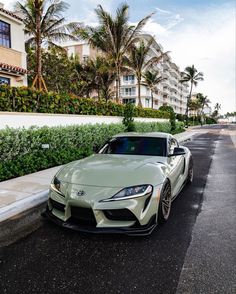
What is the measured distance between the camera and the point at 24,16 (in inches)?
728

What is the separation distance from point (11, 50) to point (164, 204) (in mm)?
15392

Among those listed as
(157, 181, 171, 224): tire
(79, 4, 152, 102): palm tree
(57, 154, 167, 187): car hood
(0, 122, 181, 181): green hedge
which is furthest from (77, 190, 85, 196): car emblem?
(79, 4, 152, 102): palm tree

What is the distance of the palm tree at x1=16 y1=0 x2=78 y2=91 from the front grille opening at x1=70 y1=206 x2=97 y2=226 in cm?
1415

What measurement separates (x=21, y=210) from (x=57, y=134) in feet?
15.3

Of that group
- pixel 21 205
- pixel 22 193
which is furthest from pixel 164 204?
pixel 22 193

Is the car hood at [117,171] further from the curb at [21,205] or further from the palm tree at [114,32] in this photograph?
Answer: the palm tree at [114,32]

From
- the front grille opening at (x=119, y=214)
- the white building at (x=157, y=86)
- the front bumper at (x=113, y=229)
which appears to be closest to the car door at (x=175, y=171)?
the front bumper at (x=113, y=229)

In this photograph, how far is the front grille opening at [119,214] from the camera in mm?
3354

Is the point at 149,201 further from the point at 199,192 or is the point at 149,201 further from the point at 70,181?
the point at 199,192

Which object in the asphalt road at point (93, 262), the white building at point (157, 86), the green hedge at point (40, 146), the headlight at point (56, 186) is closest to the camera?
the asphalt road at point (93, 262)

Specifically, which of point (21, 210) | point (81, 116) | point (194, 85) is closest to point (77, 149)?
point (81, 116)

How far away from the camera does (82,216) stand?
11.4ft

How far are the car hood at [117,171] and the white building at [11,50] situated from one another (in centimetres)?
1254

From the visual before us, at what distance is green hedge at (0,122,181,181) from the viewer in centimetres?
713
